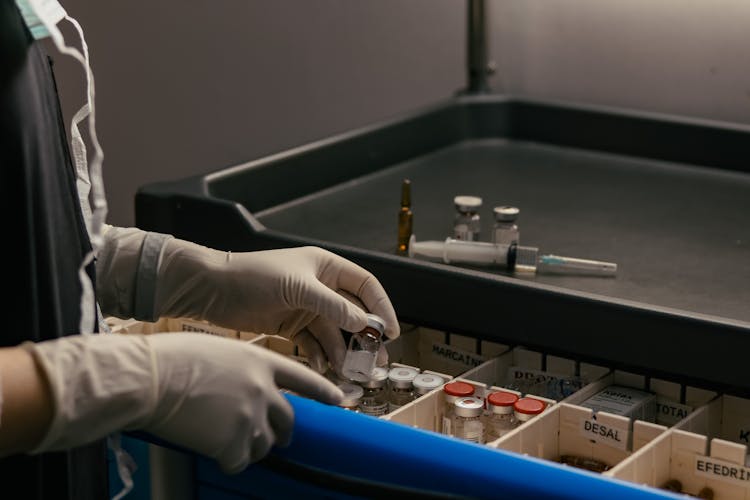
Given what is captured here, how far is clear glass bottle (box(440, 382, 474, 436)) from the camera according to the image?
1.53 m

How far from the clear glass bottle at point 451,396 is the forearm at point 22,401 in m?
0.56

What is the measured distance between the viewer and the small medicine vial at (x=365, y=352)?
1.60 m

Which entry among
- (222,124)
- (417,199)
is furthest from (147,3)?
(417,199)

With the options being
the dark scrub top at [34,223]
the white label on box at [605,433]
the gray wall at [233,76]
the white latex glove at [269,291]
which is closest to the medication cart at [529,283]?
the white label on box at [605,433]

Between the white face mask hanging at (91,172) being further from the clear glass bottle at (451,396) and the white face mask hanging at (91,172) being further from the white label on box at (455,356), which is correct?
the white label on box at (455,356)

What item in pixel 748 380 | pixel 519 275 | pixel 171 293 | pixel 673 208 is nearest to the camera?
pixel 748 380

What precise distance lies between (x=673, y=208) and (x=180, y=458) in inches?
44.3

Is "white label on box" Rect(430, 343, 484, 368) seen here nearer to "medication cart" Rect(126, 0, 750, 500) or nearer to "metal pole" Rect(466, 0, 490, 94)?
"medication cart" Rect(126, 0, 750, 500)

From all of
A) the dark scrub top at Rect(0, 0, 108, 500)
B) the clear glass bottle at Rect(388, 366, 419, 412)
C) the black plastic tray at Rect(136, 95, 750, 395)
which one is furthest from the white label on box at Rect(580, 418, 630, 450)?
the dark scrub top at Rect(0, 0, 108, 500)

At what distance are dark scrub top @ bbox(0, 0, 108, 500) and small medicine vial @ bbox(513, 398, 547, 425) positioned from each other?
573 mm

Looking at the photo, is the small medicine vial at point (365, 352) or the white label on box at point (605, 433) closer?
the white label on box at point (605, 433)

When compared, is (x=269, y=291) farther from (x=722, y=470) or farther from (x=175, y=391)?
(x=722, y=470)

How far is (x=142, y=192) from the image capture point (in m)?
2.04

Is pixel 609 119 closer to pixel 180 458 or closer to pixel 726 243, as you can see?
pixel 726 243
